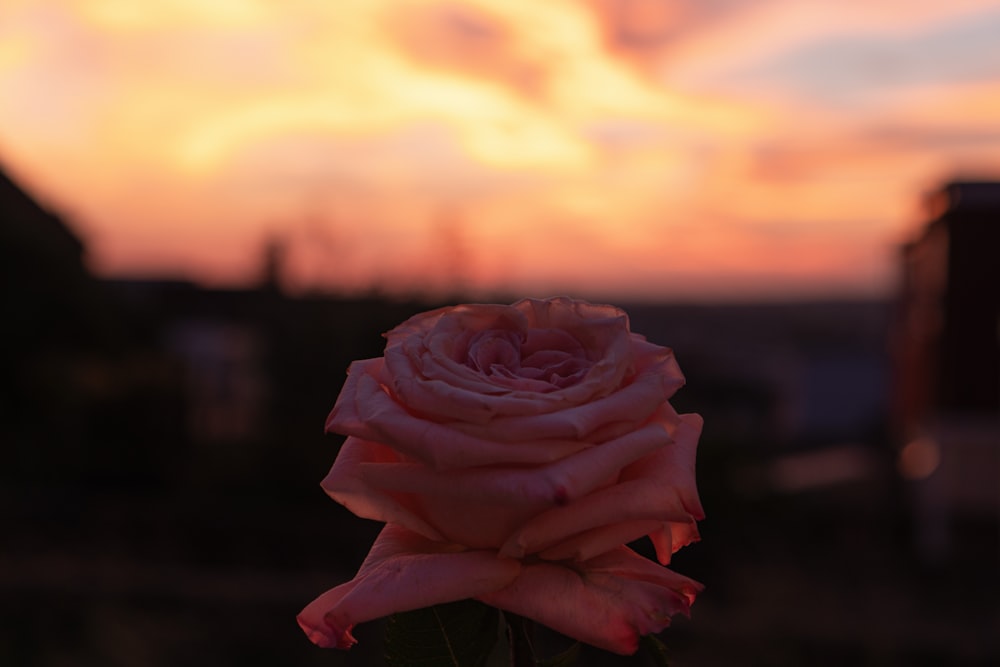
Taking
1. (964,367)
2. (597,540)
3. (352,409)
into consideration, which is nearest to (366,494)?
(352,409)

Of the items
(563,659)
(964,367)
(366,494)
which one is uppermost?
(366,494)

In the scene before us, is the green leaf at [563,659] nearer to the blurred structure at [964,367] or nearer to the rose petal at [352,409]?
the rose petal at [352,409]

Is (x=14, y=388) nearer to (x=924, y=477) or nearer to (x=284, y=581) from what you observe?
(x=284, y=581)

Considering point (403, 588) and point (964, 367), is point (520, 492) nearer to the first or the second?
point (403, 588)

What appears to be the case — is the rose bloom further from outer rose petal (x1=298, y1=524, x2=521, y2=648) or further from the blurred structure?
the blurred structure

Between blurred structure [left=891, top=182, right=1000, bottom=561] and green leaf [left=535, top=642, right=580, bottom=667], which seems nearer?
green leaf [left=535, top=642, right=580, bottom=667]

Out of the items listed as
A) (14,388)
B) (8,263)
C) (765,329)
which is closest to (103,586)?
(14,388)

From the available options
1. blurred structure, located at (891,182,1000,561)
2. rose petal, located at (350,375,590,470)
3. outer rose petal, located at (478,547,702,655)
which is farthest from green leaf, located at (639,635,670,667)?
blurred structure, located at (891,182,1000,561)
